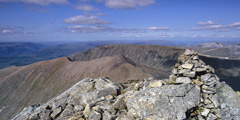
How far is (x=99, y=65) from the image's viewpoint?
92.4 metres

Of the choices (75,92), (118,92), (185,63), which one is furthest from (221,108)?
(75,92)

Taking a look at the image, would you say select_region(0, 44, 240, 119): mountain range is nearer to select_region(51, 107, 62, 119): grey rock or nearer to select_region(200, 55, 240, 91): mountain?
select_region(200, 55, 240, 91): mountain

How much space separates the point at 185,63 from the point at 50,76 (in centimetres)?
9630

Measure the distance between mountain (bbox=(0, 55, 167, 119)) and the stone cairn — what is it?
6119 cm

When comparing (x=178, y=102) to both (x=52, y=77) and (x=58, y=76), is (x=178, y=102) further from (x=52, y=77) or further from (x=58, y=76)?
(x=52, y=77)

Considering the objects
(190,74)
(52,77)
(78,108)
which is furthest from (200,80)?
(52,77)

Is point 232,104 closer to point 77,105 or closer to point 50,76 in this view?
point 77,105

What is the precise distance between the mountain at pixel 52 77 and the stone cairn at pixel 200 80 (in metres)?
61.2

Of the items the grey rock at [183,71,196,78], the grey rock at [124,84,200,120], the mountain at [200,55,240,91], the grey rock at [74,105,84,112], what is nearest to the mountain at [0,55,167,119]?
the mountain at [200,55,240,91]

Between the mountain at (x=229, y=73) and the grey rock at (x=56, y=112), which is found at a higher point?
the grey rock at (x=56, y=112)

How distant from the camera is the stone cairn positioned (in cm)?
934

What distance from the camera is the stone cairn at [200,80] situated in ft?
30.6

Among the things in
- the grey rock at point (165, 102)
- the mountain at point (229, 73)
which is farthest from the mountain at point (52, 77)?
the grey rock at point (165, 102)

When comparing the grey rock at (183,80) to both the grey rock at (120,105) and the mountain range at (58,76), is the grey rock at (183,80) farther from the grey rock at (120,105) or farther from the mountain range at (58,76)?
the mountain range at (58,76)
